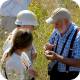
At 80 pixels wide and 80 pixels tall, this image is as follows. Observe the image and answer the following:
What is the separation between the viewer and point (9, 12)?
411 cm

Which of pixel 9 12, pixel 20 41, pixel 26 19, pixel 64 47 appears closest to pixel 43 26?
pixel 9 12

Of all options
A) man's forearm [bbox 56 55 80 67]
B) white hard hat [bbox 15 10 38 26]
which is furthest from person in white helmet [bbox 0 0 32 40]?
man's forearm [bbox 56 55 80 67]

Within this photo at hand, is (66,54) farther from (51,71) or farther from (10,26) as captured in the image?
(10,26)

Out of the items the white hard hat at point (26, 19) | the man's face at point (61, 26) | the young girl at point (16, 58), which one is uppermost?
the white hard hat at point (26, 19)

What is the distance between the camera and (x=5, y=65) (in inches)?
83.9

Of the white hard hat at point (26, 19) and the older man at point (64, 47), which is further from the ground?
the white hard hat at point (26, 19)

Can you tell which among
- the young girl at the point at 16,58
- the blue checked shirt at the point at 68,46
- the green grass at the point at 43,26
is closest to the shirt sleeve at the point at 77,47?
the blue checked shirt at the point at 68,46

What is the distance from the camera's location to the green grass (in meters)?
3.73

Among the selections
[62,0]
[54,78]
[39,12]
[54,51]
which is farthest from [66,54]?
[62,0]

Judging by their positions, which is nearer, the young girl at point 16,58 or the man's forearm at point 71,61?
the young girl at point 16,58

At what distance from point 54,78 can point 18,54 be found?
34.7 inches

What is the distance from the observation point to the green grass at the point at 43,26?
12.2ft

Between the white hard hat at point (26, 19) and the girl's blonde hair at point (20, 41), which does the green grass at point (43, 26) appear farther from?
the girl's blonde hair at point (20, 41)

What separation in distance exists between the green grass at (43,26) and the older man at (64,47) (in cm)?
86
